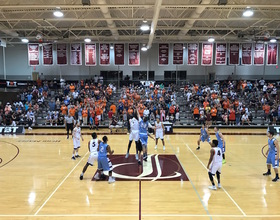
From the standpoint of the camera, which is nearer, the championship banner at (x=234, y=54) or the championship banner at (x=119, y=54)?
the championship banner at (x=234, y=54)

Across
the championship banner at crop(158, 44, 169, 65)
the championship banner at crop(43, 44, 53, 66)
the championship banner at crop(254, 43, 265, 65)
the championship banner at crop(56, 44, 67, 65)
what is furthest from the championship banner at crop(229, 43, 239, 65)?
the championship banner at crop(43, 44, 53, 66)

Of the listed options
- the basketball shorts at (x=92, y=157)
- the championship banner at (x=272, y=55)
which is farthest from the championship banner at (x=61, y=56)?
the championship banner at (x=272, y=55)

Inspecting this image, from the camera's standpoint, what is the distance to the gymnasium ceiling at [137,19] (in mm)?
16078

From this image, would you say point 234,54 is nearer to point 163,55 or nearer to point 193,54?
point 193,54

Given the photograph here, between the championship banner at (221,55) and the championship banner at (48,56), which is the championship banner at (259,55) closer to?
the championship banner at (221,55)

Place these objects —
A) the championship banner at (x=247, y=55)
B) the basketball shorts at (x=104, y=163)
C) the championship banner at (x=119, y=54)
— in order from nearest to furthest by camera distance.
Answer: the basketball shorts at (x=104, y=163), the championship banner at (x=247, y=55), the championship banner at (x=119, y=54)

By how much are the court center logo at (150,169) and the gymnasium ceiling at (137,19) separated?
8658mm

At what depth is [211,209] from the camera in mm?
6305

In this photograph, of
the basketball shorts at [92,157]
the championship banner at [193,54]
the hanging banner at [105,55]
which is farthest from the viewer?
the hanging banner at [105,55]

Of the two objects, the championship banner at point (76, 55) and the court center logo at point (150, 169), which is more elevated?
the championship banner at point (76, 55)

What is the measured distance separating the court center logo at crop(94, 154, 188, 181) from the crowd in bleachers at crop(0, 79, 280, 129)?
6.75 metres

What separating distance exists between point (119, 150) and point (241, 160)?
6.02 m

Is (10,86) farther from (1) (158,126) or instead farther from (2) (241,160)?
(2) (241,160)

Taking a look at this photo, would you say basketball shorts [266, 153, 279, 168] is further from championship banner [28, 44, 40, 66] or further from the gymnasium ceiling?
championship banner [28, 44, 40, 66]
